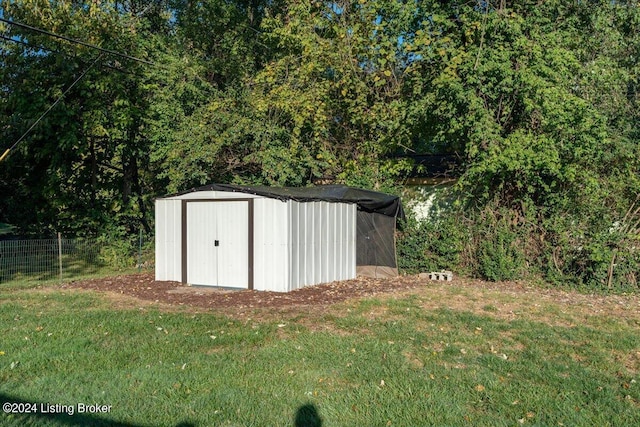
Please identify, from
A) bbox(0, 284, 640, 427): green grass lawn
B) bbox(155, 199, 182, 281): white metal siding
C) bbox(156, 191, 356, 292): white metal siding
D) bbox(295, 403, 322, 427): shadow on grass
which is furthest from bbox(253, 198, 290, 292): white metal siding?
bbox(295, 403, 322, 427): shadow on grass

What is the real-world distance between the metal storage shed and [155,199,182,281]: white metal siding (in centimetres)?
2

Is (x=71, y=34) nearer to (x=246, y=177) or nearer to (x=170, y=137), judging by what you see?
(x=170, y=137)

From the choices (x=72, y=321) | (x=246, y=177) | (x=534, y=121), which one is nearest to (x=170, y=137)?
(x=246, y=177)

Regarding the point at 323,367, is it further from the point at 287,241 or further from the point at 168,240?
the point at 168,240

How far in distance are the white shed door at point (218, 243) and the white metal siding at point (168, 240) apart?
32 centimetres

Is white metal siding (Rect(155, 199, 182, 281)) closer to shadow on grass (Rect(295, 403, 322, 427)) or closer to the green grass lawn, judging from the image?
the green grass lawn

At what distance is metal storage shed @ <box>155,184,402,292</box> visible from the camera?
9.23m

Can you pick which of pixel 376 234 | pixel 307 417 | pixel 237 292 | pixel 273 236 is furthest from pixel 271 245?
pixel 307 417

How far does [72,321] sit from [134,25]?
10932 mm

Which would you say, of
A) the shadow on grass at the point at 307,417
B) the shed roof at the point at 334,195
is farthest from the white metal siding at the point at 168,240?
the shadow on grass at the point at 307,417

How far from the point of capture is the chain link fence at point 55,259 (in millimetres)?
10672

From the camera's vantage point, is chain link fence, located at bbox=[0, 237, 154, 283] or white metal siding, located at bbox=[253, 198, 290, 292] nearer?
white metal siding, located at bbox=[253, 198, 290, 292]

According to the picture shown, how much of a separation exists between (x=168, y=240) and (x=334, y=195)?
3.62m

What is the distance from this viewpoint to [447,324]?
6844 millimetres
